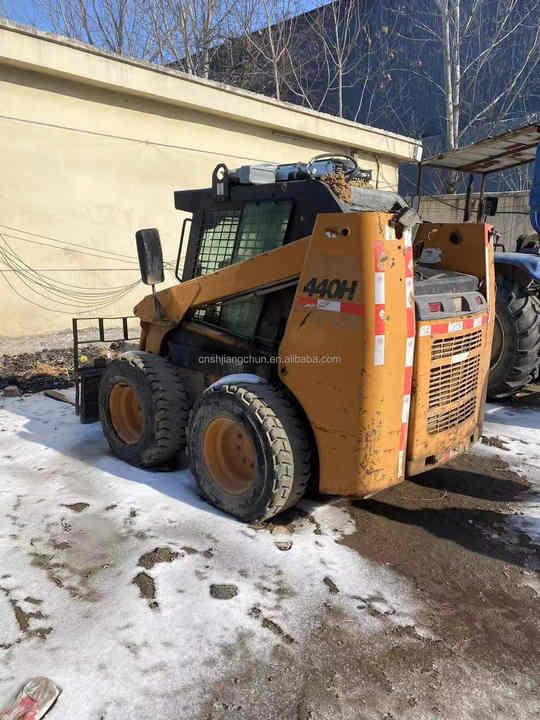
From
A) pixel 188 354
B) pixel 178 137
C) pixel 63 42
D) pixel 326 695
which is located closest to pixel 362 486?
pixel 326 695

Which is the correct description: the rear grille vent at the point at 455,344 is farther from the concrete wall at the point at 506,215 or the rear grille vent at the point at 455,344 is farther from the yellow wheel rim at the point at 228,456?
the concrete wall at the point at 506,215

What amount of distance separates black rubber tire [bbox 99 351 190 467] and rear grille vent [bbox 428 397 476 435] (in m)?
1.81

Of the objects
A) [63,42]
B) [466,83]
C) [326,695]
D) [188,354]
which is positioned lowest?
[326,695]

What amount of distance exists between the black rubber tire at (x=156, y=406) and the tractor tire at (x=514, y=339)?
350cm

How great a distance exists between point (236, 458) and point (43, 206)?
23.1ft

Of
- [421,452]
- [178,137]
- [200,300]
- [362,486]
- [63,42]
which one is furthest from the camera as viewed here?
[178,137]

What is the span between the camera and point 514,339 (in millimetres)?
5926

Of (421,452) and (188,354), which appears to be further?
(188,354)

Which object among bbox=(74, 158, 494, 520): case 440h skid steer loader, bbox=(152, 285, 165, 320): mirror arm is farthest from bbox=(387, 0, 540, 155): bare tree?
bbox=(152, 285, 165, 320): mirror arm

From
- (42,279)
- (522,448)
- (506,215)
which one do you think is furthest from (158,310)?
(506,215)

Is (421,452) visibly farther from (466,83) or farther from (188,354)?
(466,83)

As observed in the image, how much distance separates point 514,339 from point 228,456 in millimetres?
3616

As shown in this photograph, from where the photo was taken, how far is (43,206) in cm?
912

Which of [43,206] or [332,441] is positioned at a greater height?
[43,206]
